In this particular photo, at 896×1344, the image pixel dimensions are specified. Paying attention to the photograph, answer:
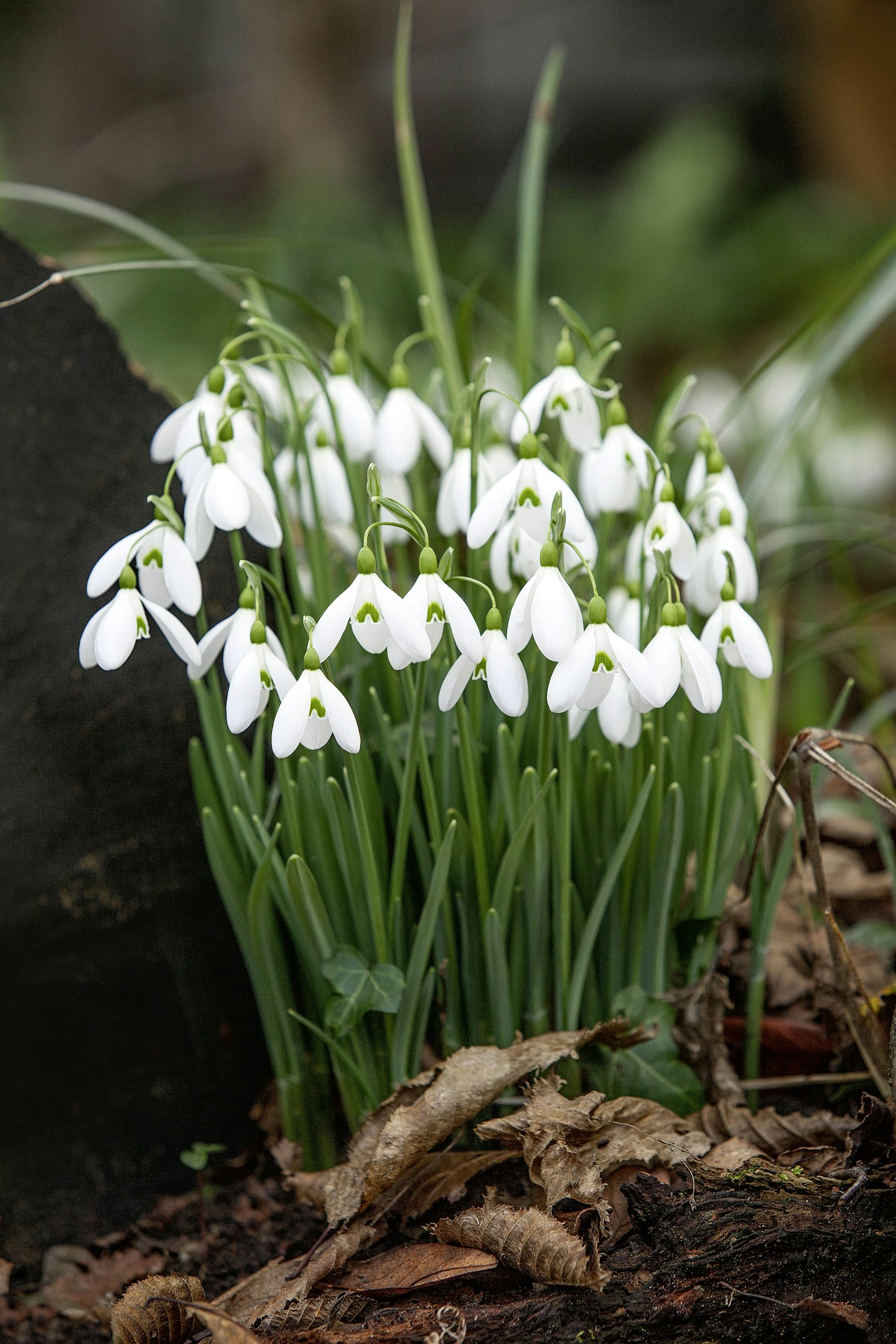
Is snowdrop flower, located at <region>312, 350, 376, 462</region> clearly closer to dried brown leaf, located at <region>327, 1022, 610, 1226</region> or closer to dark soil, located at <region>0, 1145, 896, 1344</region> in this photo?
dried brown leaf, located at <region>327, 1022, 610, 1226</region>

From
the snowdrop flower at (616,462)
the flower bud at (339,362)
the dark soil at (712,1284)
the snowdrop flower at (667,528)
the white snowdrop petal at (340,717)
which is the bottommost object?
the dark soil at (712,1284)

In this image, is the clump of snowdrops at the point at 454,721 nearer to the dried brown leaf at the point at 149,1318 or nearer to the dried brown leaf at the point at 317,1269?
the dried brown leaf at the point at 317,1269

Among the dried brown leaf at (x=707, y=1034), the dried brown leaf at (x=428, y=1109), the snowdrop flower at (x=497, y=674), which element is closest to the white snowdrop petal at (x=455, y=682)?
the snowdrop flower at (x=497, y=674)

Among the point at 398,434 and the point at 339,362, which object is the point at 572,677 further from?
the point at 339,362

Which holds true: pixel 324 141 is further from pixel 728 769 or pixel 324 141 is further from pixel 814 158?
pixel 728 769

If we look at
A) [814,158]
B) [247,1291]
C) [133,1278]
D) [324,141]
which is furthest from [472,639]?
[814,158]

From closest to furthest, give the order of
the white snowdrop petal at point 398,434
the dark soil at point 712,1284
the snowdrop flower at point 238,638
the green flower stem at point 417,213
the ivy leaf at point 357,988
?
1. the dark soil at point 712,1284
2. the snowdrop flower at point 238,638
3. the ivy leaf at point 357,988
4. the white snowdrop petal at point 398,434
5. the green flower stem at point 417,213
